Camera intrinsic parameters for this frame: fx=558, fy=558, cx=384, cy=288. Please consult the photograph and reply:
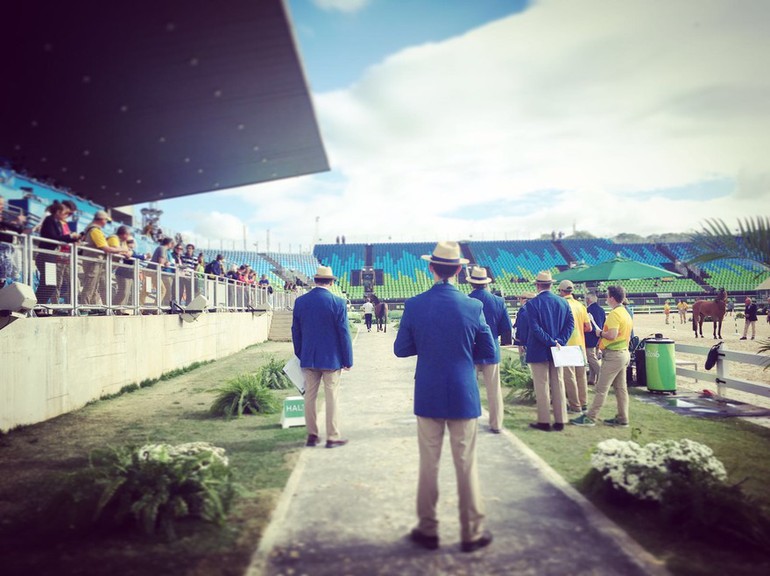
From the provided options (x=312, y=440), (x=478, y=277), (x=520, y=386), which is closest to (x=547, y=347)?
(x=478, y=277)

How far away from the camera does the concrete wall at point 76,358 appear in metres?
7.16

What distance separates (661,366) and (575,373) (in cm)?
247

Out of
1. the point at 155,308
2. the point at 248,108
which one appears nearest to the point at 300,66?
the point at 248,108

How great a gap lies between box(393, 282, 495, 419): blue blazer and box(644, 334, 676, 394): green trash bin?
24.5 ft

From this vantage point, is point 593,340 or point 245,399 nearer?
point 245,399

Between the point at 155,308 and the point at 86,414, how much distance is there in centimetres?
451

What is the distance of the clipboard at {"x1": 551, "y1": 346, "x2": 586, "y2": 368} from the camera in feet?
24.3

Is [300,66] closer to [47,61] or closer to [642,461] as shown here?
[47,61]

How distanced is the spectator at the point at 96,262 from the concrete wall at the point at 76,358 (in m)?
0.46

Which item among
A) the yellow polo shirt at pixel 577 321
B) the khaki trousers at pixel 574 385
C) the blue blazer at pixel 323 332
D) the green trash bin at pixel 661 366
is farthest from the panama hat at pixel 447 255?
the green trash bin at pixel 661 366

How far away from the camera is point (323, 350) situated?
6.72 meters

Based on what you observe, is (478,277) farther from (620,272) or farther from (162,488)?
(620,272)

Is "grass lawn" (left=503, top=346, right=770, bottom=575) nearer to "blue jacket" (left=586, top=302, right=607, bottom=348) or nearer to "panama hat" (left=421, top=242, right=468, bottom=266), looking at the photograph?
"blue jacket" (left=586, top=302, right=607, bottom=348)

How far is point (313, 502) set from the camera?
4.66m
